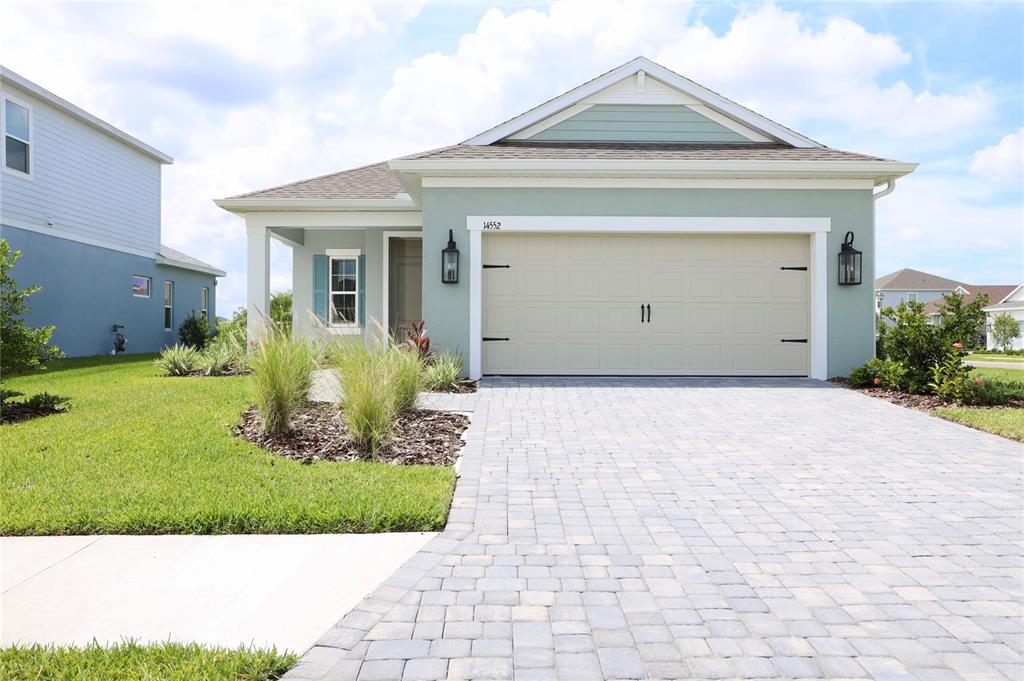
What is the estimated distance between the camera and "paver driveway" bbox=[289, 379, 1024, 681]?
2650 millimetres

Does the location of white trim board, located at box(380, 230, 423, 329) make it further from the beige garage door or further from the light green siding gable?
the light green siding gable

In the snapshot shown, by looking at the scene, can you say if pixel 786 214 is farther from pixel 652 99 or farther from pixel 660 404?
pixel 660 404

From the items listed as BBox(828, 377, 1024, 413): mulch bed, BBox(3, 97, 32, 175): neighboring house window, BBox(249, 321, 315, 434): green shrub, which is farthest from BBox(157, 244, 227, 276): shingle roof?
BBox(828, 377, 1024, 413): mulch bed

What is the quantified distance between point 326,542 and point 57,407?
6.28 meters

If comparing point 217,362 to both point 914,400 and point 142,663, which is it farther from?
point 914,400

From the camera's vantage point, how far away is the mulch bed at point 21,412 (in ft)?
24.8

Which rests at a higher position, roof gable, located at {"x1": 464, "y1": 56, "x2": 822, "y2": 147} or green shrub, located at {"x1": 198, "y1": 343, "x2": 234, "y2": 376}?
roof gable, located at {"x1": 464, "y1": 56, "x2": 822, "y2": 147}

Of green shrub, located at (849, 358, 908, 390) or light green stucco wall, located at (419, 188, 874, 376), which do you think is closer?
green shrub, located at (849, 358, 908, 390)

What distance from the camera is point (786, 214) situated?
10.9 meters

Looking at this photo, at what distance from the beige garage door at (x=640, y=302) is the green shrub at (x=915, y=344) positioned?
154 centimetres

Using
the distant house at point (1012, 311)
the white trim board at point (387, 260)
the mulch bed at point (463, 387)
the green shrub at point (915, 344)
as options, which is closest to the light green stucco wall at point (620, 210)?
the mulch bed at point (463, 387)

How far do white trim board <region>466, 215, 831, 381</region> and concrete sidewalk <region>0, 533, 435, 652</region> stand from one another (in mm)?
7114

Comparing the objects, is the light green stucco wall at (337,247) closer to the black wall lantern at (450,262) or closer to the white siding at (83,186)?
the black wall lantern at (450,262)

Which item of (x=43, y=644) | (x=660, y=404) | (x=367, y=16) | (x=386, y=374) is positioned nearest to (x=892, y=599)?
(x=43, y=644)
